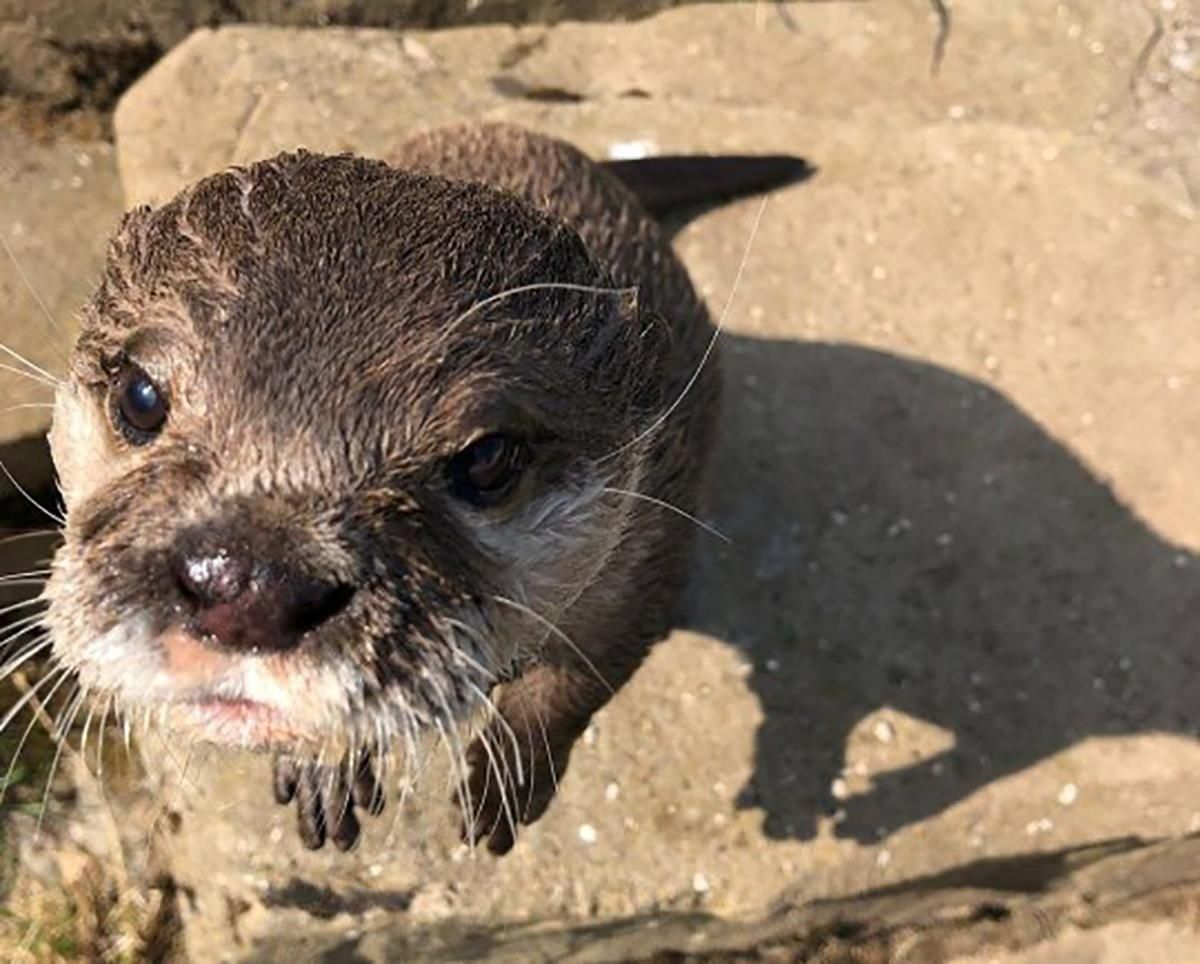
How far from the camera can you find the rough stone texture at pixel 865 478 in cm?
272

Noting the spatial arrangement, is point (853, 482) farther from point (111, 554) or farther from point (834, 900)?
point (111, 554)

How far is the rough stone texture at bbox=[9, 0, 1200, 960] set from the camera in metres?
2.72

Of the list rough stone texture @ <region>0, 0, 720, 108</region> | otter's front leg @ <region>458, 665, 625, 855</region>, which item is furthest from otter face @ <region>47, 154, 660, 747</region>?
rough stone texture @ <region>0, 0, 720, 108</region>

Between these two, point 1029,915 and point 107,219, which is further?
point 107,219

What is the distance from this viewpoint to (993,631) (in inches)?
115

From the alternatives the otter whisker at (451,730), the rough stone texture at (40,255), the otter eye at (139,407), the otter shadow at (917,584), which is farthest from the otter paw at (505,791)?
the rough stone texture at (40,255)

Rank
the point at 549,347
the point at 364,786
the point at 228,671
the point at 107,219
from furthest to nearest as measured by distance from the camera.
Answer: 1. the point at 107,219
2. the point at 364,786
3. the point at 549,347
4. the point at 228,671

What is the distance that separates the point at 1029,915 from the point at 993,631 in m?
0.58

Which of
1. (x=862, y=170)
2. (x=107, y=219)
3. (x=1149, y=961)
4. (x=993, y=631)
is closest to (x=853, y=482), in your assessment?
(x=993, y=631)

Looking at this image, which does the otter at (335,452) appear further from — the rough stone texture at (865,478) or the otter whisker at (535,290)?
the rough stone texture at (865,478)

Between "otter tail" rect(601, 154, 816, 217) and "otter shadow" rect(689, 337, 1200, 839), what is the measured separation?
0.37 meters

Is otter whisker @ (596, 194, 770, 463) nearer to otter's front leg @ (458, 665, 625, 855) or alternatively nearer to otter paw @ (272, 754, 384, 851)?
otter's front leg @ (458, 665, 625, 855)

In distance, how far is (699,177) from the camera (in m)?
3.18

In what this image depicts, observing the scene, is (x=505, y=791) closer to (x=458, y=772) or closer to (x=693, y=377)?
(x=458, y=772)
